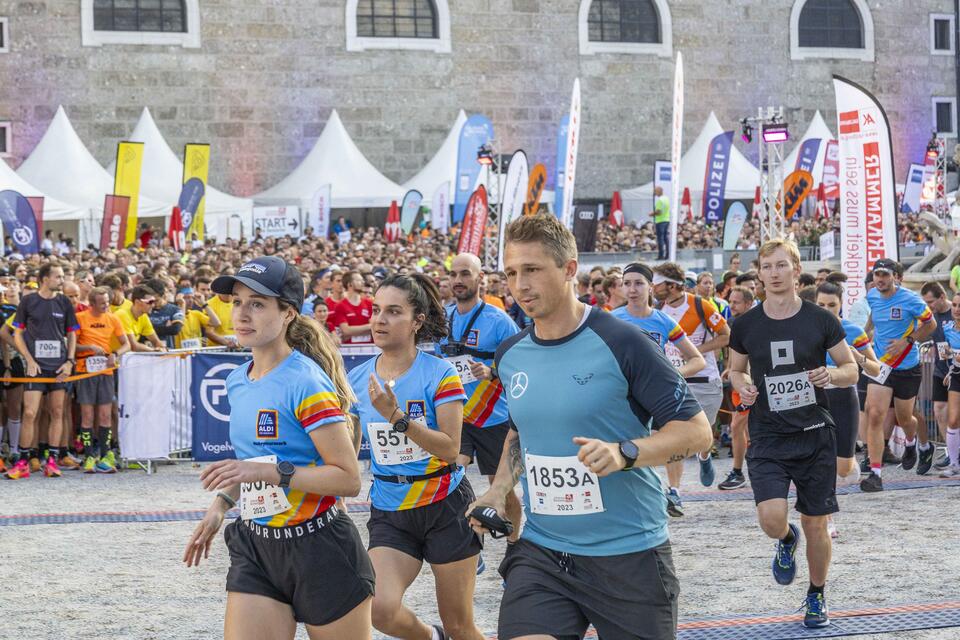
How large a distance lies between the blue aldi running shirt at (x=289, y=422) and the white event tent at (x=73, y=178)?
2421 cm

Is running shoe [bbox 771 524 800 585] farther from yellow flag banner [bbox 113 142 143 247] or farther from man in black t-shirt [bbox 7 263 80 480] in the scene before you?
yellow flag banner [bbox 113 142 143 247]

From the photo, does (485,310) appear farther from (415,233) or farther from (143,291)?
(415,233)

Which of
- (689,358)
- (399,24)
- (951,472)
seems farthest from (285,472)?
(399,24)

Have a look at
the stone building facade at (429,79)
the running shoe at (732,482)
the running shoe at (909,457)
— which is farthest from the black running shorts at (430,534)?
the stone building facade at (429,79)

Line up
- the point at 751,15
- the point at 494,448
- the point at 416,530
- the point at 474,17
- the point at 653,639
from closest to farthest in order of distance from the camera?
1. the point at 653,639
2. the point at 416,530
3. the point at 494,448
4. the point at 474,17
5. the point at 751,15

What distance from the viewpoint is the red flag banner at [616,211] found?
36312mm

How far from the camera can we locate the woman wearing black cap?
162 inches

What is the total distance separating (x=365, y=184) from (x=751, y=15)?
17.2 meters

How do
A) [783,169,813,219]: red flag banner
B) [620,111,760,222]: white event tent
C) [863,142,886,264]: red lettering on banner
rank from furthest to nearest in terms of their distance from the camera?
[620,111,760,222]: white event tent
[783,169,813,219]: red flag banner
[863,142,886,264]: red lettering on banner

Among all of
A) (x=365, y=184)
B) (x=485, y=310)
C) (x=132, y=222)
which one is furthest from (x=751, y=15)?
(x=485, y=310)

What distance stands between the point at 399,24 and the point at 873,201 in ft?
92.1

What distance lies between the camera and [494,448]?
7.55m

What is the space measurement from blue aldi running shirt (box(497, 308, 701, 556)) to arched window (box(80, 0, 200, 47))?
35.4 meters

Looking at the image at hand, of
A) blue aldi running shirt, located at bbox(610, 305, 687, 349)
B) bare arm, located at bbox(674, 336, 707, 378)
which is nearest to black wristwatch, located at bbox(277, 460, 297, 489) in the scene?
bare arm, located at bbox(674, 336, 707, 378)
